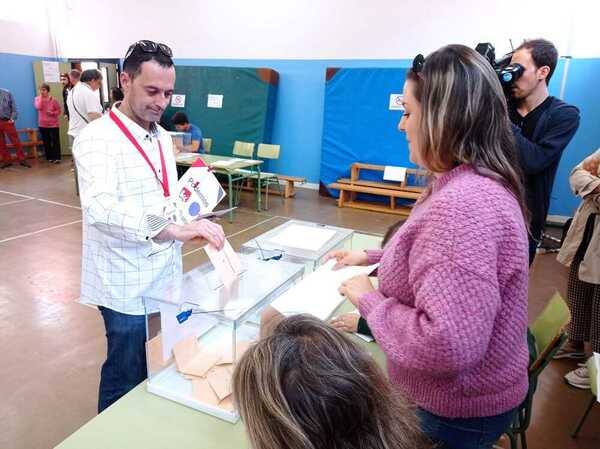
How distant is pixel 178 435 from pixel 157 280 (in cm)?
61

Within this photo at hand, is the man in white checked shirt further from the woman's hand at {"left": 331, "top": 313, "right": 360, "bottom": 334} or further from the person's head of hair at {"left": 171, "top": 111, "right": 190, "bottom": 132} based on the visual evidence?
the person's head of hair at {"left": 171, "top": 111, "right": 190, "bottom": 132}

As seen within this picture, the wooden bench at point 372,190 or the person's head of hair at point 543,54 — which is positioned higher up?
the person's head of hair at point 543,54

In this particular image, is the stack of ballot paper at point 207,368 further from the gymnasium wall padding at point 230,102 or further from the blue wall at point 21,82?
the blue wall at point 21,82

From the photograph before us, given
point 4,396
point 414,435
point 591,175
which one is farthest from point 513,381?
point 4,396

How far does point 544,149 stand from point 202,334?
1.69 metres

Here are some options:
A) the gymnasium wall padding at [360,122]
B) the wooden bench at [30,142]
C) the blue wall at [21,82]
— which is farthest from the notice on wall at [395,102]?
the blue wall at [21,82]

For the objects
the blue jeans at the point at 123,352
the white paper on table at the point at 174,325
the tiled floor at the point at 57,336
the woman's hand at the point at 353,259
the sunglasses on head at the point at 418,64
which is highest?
the sunglasses on head at the point at 418,64

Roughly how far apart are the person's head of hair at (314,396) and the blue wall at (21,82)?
10.8m

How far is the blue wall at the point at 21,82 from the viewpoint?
8945 millimetres

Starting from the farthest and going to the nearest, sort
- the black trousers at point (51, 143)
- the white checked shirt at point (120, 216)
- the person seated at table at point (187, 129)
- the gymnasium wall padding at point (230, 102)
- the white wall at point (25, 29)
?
the black trousers at point (51, 143) < the white wall at point (25, 29) < the gymnasium wall padding at point (230, 102) < the person seated at table at point (187, 129) < the white checked shirt at point (120, 216)

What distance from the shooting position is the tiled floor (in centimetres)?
212

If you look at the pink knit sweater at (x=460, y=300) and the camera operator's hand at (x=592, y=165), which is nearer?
the pink knit sweater at (x=460, y=300)

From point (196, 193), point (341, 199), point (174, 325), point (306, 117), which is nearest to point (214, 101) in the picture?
point (306, 117)

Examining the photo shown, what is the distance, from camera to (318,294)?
4.76 ft
